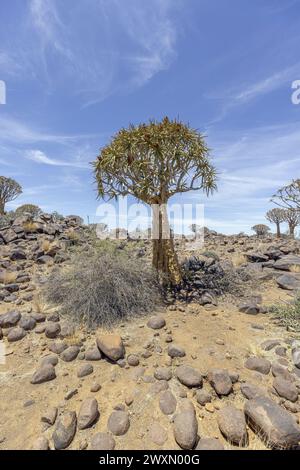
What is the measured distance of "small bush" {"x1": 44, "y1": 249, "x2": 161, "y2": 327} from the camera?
4.19 metres

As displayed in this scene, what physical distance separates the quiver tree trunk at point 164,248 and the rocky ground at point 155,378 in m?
0.63

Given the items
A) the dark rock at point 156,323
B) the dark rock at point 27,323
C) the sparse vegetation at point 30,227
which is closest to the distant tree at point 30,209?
the sparse vegetation at point 30,227

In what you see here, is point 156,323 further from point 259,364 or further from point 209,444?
point 209,444

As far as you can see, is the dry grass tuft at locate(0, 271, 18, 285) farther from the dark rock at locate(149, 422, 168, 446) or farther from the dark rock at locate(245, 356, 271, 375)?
the dark rock at locate(245, 356, 271, 375)

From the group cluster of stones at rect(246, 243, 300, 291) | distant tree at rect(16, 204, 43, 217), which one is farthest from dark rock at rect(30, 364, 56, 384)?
distant tree at rect(16, 204, 43, 217)

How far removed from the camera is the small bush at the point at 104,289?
4188 mm

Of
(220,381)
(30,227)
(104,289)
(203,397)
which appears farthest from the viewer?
(30,227)

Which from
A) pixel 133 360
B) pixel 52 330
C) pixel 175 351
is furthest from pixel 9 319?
pixel 175 351

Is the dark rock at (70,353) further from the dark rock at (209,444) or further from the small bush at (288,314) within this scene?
the small bush at (288,314)

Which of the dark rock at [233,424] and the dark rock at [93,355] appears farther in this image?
the dark rock at [93,355]

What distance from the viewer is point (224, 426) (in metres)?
2.17

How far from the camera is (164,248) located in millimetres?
5609

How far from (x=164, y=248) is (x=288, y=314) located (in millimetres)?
2768

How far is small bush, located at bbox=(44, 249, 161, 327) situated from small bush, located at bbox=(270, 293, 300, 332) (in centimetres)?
222
